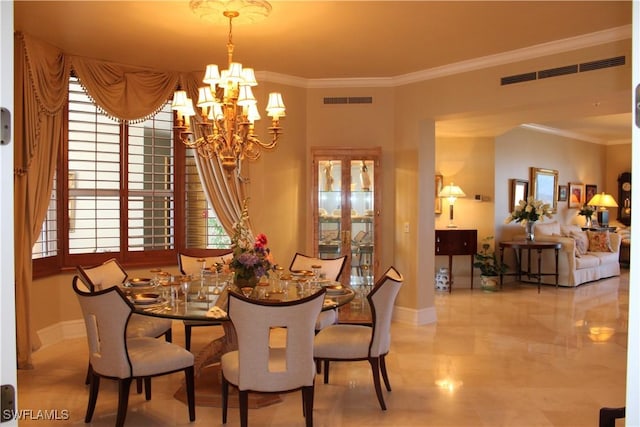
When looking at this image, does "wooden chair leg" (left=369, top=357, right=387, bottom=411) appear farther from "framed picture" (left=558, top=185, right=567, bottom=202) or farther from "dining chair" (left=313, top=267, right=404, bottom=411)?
"framed picture" (left=558, top=185, right=567, bottom=202)

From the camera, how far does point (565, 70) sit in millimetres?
5223

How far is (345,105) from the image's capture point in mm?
6742

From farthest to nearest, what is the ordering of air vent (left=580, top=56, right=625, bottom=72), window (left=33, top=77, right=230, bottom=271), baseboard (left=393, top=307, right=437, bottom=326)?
baseboard (left=393, top=307, right=437, bottom=326) → window (left=33, top=77, right=230, bottom=271) → air vent (left=580, top=56, right=625, bottom=72)

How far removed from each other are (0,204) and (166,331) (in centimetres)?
392

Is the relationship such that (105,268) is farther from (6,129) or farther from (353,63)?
(6,129)

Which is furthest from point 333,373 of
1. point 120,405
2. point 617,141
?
point 617,141

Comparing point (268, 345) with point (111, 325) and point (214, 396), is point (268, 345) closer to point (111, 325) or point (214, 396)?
point (111, 325)

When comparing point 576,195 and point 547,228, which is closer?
point 547,228

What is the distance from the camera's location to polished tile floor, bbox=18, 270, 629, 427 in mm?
3773

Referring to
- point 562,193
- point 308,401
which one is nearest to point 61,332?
point 308,401

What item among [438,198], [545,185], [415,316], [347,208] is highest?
[545,185]

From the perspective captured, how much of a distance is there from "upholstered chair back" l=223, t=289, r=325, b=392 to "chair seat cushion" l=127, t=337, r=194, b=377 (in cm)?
48

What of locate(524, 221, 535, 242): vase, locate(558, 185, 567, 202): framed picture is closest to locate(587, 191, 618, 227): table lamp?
locate(558, 185, 567, 202): framed picture

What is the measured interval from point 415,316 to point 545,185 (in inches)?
246
